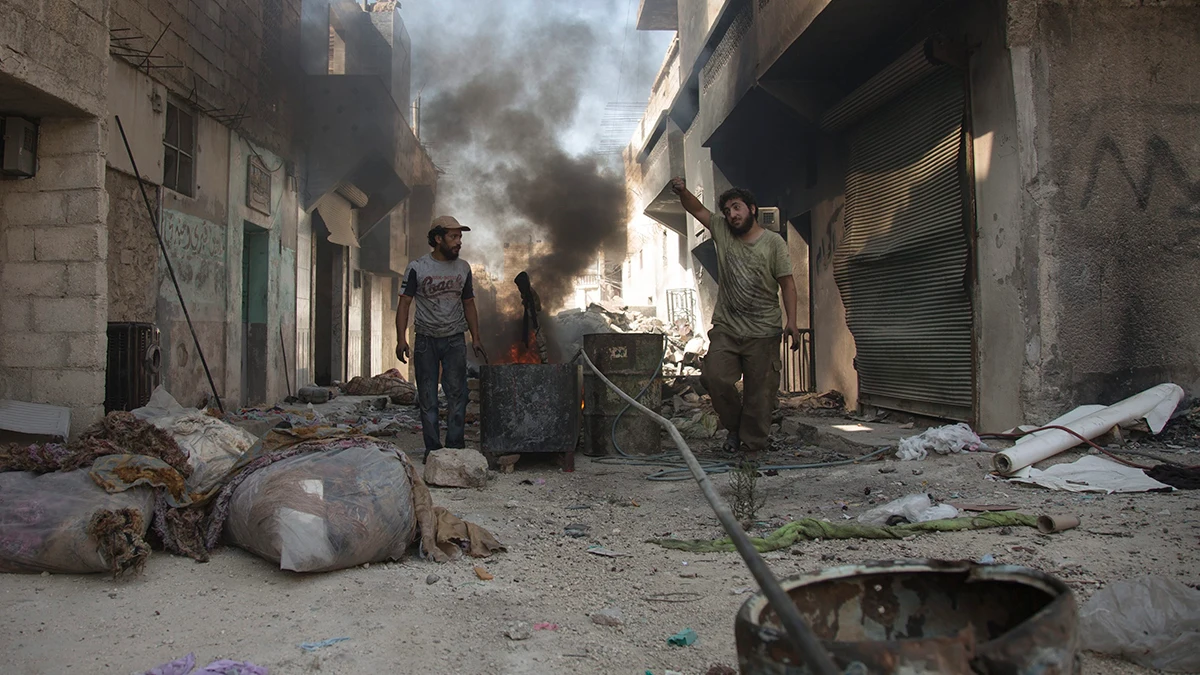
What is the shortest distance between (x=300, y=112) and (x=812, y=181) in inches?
298

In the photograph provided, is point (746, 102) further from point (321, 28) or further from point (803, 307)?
point (321, 28)

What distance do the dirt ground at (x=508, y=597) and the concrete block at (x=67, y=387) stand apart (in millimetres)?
1922

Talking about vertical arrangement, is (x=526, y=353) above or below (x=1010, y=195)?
below

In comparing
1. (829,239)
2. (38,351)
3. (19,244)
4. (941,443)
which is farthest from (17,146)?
(829,239)

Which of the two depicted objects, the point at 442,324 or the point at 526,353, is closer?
the point at 442,324

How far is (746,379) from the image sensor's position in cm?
618

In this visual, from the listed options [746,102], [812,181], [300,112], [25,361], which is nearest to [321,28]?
[300,112]

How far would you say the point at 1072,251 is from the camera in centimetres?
505

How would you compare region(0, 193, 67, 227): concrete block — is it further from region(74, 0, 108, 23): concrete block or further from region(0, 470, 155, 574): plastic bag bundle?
region(0, 470, 155, 574): plastic bag bundle

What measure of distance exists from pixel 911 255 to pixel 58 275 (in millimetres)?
6044

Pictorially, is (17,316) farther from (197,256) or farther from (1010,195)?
(1010,195)

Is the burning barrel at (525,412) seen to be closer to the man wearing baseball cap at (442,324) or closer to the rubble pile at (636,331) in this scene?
the man wearing baseball cap at (442,324)

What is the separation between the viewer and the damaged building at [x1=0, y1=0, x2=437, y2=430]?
15.2 ft

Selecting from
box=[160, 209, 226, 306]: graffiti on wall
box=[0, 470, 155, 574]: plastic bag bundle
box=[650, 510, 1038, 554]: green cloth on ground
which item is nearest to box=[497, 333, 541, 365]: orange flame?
box=[160, 209, 226, 306]: graffiti on wall
